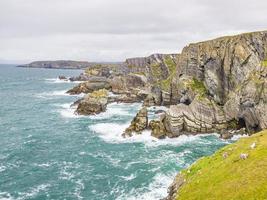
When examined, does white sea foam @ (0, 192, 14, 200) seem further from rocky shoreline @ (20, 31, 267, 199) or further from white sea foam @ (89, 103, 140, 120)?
white sea foam @ (89, 103, 140, 120)

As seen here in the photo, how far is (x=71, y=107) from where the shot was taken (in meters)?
132

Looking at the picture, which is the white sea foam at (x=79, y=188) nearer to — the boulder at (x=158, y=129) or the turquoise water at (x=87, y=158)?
the turquoise water at (x=87, y=158)

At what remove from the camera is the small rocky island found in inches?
3346

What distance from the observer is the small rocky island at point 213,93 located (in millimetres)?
85000

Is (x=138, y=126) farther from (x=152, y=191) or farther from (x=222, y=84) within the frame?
(x=152, y=191)

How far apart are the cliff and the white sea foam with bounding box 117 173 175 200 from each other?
5.12m

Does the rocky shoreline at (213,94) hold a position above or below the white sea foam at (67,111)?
above

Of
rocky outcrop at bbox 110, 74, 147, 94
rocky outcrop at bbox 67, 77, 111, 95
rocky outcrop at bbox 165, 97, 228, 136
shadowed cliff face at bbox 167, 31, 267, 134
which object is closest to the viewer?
shadowed cliff face at bbox 167, 31, 267, 134

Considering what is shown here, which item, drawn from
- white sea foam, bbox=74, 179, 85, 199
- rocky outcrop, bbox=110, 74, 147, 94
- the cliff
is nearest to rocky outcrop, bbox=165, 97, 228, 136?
white sea foam, bbox=74, 179, 85, 199

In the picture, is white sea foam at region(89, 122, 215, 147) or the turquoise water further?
white sea foam at region(89, 122, 215, 147)

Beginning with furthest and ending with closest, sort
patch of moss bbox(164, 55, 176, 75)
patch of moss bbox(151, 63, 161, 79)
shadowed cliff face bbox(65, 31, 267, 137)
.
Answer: patch of moss bbox(151, 63, 161, 79), patch of moss bbox(164, 55, 176, 75), shadowed cliff face bbox(65, 31, 267, 137)

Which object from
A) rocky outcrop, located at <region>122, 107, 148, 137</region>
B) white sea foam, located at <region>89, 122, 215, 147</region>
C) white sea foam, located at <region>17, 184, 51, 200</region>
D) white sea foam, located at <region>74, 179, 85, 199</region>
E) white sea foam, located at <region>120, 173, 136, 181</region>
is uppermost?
rocky outcrop, located at <region>122, 107, 148, 137</region>

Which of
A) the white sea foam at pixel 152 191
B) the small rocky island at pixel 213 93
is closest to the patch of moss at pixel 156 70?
the small rocky island at pixel 213 93

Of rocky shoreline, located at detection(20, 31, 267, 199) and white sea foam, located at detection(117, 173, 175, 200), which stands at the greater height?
rocky shoreline, located at detection(20, 31, 267, 199)
